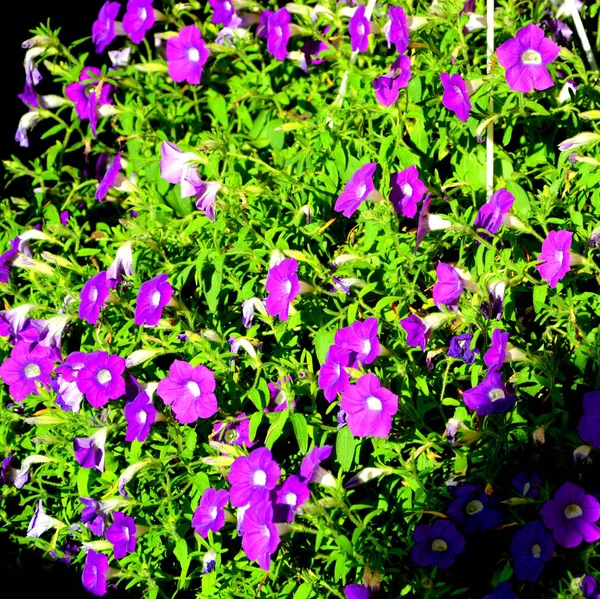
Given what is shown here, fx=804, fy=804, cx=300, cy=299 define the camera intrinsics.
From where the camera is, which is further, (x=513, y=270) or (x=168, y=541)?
(x=168, y=541)

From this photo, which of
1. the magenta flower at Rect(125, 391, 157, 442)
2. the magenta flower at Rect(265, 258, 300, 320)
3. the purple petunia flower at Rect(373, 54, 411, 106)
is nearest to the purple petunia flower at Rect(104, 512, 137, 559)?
the magenta flower at Rect(125, 391, 157, 442)

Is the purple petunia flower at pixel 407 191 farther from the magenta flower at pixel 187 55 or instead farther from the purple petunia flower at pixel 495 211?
the magenta flower at pixel 187 55

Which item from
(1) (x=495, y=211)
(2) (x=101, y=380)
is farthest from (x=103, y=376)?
(1) (x=495, y=211)

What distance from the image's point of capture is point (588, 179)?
2.27 metres

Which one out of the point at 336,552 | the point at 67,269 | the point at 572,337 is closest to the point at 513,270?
the point at 572,337

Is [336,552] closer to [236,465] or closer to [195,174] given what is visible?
[236,465]

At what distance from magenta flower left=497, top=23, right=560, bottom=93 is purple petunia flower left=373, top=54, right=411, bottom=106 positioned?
0.29m

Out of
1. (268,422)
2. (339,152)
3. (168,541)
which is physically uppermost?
(339,152)

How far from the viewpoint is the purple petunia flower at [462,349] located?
2.10 meters

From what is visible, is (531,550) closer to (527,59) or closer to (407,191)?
(407,191)

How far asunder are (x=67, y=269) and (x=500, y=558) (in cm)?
163

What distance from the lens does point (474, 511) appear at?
199 centimetres

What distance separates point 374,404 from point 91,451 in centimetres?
89

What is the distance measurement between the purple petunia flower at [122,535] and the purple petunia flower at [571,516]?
3.68 feet
